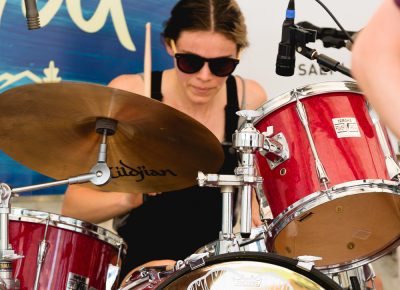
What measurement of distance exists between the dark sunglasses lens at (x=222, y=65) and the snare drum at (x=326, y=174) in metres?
→ 0.38

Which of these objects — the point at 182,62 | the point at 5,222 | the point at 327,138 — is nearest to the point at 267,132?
the point at 327,138

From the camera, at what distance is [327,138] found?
2154 mm

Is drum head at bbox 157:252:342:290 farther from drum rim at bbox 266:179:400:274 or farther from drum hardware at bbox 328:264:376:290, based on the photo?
drum hardware at bbox 328:264:376:290

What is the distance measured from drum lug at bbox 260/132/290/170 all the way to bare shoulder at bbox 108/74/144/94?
775mm

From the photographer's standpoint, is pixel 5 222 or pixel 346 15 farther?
pixel 346 15

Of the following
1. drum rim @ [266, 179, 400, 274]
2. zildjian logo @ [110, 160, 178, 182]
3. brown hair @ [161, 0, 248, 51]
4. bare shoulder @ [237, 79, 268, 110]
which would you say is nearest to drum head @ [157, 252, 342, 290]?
drum rim @ [266, 179, 400, 274]

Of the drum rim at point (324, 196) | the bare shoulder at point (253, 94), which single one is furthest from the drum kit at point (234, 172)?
the bare shoulder at point (253, 94)

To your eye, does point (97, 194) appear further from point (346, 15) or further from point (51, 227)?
point (346, 15)

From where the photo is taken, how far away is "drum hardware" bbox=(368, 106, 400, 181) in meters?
2.13

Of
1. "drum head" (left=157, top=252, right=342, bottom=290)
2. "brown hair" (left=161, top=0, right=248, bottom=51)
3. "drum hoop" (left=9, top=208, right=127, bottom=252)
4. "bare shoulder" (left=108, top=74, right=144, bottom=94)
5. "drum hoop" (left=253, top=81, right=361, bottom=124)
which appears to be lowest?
"drum head" (left=157, top=252, right=342, bottom=290)

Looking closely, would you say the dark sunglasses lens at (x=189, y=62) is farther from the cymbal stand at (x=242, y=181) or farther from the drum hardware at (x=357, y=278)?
the drum hardware at (x=357, y=278)

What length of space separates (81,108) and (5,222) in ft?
1.10

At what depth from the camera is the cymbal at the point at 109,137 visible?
7.13ft

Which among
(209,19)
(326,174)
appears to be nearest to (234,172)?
(326,174)
